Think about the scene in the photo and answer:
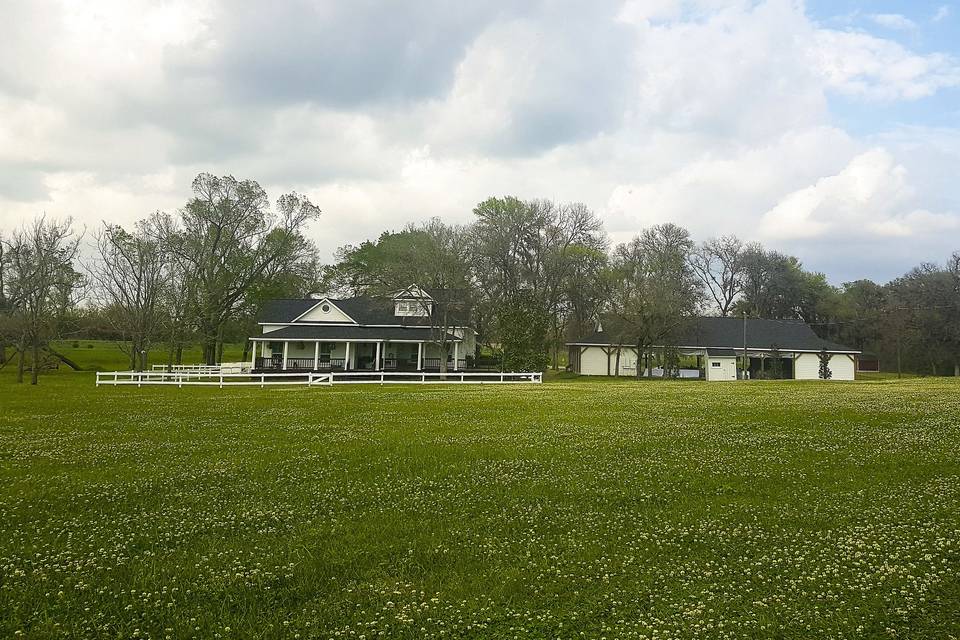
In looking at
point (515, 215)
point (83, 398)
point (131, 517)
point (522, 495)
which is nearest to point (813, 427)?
point (522, 495)

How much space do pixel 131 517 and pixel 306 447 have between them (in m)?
4.69

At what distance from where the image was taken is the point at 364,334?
4606cm

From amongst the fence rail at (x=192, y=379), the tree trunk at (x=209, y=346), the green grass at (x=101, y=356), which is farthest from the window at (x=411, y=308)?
the green grass at (x=101, y=356)

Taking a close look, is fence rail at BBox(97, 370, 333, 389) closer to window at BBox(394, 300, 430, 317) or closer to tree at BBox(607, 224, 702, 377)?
window at BBox(394, 300, 430, 317)

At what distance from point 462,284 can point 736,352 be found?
87.6 ft

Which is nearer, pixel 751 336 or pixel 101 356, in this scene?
pixel 751 336

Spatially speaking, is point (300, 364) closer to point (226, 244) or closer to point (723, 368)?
point (226, 244)

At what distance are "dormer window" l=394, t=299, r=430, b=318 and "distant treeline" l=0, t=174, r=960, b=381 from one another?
57.2 inches

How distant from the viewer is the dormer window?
147ft

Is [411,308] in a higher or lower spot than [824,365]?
higher

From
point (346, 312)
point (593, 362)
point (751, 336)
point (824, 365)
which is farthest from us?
point (593, 362)

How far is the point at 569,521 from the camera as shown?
23.6 feet

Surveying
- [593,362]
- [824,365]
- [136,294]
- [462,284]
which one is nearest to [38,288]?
[136,294]

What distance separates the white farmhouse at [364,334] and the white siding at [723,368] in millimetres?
22076
